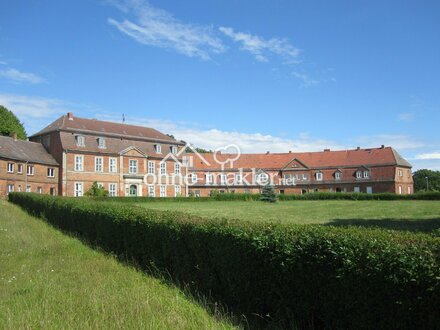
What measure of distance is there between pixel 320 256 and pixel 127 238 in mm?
7223

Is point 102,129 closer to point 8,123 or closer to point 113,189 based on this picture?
point 113,189

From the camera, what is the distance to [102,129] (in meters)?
59.2

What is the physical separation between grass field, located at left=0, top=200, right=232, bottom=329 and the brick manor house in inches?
1636

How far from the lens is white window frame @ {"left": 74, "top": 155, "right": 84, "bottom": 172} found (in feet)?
179

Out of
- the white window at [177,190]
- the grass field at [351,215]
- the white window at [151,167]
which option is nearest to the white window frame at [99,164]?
the white window at [151,167]

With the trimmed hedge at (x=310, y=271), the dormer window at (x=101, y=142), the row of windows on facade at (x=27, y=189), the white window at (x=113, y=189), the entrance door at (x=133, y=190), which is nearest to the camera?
the trimmed hedge at (x=310, y=271)

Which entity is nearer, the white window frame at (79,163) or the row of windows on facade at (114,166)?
the white window frame at (79,163)

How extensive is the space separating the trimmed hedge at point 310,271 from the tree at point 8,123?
64.7 meters

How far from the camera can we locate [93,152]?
55750mm

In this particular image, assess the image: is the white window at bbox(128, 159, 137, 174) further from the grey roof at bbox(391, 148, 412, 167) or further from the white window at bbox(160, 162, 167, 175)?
the grey roof at bbox(391, 148, 412, 167)

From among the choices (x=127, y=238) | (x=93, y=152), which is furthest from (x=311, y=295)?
(x=93, y=152)

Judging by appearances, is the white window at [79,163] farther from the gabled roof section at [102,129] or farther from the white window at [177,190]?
the white window at [177,190]

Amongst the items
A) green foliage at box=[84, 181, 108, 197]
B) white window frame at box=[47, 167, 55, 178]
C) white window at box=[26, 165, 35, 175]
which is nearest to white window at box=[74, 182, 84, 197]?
green foliage at box=[84, 181, 108, 197]

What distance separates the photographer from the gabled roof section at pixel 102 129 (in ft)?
183
